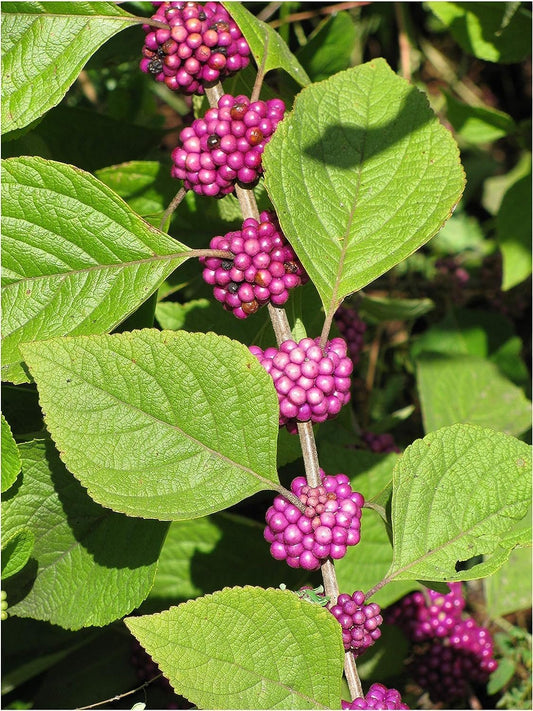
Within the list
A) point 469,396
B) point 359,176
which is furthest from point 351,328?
point 359,176

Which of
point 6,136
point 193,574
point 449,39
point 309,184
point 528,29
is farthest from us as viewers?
point 449,39

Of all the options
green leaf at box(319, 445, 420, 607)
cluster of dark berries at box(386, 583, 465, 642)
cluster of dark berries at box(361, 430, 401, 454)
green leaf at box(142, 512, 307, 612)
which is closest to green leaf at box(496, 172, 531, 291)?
cluster of dark berries at box(361, 430, 401, 454)

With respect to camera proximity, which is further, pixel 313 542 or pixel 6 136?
pixel 6 136

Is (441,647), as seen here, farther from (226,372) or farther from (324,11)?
(324,11)

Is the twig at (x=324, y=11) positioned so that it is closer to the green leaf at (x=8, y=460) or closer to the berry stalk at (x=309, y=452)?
the berry stalk at (x=309, y=452)

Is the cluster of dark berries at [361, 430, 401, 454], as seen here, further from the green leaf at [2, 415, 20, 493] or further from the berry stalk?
the green leaf at [2, 415, 20, 493]

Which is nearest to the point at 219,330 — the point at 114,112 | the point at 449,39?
the point at 114,112

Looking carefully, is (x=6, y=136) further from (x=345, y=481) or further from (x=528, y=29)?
(x=528, y=29)
